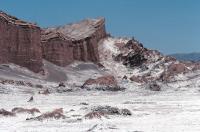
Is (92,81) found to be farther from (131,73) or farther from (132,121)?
(132,121)

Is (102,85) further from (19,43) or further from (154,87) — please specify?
(19,43)

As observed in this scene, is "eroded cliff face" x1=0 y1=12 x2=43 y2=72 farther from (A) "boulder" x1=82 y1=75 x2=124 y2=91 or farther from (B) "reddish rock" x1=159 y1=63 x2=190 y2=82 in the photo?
(B) "reddish rock" x1=159 y1=63 x2=190 y2=82

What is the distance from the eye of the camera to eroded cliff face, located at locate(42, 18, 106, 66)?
94.1 meters

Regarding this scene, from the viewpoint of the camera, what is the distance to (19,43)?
3223 inches

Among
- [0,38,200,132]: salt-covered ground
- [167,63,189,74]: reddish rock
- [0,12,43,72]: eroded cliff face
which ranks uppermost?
[0,12,43,72]: eroded cliff face

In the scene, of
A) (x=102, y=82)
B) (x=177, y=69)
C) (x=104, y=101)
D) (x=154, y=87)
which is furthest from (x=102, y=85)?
(x=104, y=101)

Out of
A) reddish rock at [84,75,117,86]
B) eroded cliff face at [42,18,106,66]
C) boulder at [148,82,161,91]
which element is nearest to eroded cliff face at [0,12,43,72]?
eroded cliff face at [42,18,106,66]

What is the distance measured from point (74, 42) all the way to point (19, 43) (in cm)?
2352

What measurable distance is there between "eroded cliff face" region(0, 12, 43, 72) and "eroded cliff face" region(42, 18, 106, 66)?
8145 mm

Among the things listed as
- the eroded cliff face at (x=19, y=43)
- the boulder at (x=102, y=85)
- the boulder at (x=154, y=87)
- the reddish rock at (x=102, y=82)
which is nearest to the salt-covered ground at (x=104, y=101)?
the boulder at (x=154, y=87)

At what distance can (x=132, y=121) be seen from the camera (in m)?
25.2

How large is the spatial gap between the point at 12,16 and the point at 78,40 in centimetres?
2353

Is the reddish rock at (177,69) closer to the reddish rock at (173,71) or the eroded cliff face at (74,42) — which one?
the reddish rock at (173,71)

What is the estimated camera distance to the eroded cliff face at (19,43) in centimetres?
7956
